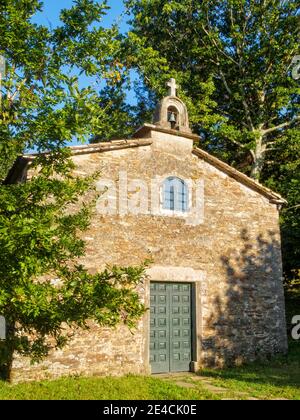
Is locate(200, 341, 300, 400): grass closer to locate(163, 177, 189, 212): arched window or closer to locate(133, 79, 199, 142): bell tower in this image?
locate(163, 177, 189, 212): arched window

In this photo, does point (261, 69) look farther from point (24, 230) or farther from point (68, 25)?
point (24, 230)

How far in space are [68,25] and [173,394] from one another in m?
6.75

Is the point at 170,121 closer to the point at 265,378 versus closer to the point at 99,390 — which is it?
the point at 265,378

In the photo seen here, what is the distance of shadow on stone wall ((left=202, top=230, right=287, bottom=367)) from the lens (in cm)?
1092

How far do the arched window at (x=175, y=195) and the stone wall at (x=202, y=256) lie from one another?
0.92 ft

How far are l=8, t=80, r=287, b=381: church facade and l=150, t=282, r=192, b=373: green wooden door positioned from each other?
0.03m

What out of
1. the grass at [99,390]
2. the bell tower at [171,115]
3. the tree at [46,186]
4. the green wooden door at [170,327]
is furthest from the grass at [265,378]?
the bell tower at [171,115]

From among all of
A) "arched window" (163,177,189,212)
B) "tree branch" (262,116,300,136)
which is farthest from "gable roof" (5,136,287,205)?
"tree branch" (262,116,300,136)

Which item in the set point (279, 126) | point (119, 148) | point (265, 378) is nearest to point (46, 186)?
point (119, 148)

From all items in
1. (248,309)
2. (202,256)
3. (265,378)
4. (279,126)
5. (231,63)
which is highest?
(231,63)

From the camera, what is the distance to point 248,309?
11516mm

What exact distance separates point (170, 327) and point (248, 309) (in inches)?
101

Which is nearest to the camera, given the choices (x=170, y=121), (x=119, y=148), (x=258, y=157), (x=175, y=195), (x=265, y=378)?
(x=265, y=378)

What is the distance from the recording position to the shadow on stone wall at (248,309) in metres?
10.9
